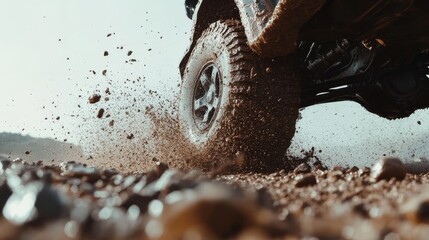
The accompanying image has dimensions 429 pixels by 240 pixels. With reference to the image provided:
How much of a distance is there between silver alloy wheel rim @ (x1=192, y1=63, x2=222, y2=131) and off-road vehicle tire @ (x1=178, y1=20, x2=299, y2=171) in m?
0.02

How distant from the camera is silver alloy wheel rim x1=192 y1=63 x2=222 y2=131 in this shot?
3.67m

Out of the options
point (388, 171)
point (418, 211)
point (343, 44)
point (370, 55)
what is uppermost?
point (343, 44)

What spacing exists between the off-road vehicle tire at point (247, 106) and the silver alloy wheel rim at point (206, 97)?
0.05 ft

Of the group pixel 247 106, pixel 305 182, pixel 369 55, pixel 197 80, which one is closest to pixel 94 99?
pixel 197 80

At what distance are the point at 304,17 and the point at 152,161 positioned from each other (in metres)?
2.13

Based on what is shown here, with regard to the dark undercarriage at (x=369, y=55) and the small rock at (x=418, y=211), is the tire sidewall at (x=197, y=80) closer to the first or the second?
the dark undercarriage at (x=369, y=55)

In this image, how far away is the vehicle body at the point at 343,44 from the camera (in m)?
2.78

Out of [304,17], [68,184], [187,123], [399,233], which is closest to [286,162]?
[187,123]

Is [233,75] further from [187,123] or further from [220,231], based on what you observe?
[220,231]

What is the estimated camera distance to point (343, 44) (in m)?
3.58

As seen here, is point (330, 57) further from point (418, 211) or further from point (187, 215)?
point (187, 215)

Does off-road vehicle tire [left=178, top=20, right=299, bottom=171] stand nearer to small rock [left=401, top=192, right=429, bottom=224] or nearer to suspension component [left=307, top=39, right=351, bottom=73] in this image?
suspension component [left=307, top=39, right=351, bottom=73]

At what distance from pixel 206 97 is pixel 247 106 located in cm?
58

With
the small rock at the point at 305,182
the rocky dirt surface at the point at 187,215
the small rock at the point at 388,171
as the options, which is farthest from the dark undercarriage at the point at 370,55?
the rocky dirt surface at the point at 187,215
